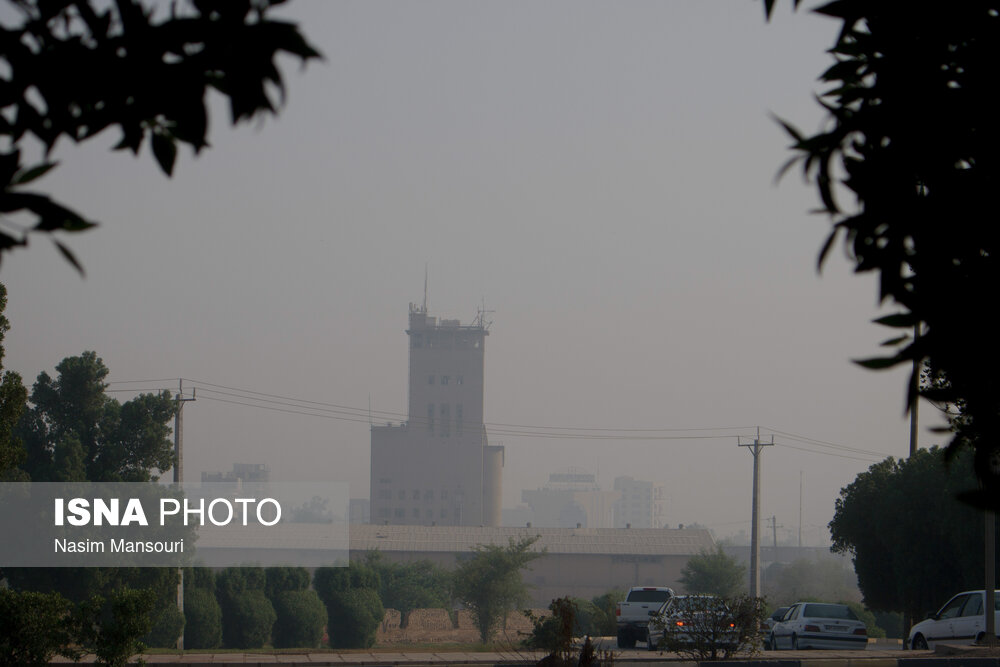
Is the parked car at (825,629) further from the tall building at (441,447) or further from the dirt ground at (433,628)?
the tall building at (441,447)

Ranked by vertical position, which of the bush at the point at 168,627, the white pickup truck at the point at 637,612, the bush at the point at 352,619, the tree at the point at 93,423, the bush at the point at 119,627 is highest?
the tree at the point at 93,423

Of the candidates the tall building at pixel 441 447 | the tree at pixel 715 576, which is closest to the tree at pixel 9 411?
the tree at pixel 715 576

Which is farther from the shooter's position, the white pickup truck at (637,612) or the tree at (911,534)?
the tree at (911,534)

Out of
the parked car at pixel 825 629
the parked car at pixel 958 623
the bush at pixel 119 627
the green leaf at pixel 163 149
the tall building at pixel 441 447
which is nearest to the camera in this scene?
the green leaf at pixel 163 149

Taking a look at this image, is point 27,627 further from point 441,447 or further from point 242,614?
point 441,447

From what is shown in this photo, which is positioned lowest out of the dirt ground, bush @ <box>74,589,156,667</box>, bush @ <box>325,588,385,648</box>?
the dirt ground

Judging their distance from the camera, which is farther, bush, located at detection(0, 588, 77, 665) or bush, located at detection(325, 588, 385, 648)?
bush, located at detection(325, 588, 385, 648)

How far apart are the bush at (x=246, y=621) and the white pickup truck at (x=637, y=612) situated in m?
15.5

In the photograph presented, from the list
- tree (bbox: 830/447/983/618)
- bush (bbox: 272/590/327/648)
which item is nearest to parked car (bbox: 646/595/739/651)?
tree (bbox: 830/447/983/618)

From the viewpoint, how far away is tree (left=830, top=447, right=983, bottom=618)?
3241 cm

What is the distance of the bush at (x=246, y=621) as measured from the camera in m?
40.6

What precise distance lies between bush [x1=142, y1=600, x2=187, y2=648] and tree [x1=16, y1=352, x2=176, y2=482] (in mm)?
4238

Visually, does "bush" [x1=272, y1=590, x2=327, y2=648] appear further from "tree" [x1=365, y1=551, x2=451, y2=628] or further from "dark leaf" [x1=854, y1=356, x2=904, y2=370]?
"dark leaf" [x1=854, y1=356, x2=904, y2=370]

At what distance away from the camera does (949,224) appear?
108 inches
